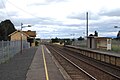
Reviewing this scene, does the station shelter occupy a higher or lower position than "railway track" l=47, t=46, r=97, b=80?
higher

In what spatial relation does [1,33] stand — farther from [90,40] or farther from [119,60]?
[119,60]

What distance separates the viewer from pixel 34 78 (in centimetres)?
1609

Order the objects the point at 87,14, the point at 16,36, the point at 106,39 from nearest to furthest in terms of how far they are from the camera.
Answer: the point at 106,39 < the point at 87,14 < the point at 16,36

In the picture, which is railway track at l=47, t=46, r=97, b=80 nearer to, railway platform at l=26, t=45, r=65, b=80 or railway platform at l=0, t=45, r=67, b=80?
railway platform at l=0, t=45, r=67, b=80

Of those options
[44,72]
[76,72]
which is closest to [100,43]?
[76,72]

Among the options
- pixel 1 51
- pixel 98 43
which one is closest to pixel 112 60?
pixel 1 51

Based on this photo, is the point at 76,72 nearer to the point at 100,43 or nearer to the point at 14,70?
the point at 14,70

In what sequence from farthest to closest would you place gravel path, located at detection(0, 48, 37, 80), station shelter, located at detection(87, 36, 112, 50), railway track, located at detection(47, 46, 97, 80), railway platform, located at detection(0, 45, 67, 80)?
station shelter, located at detection(87, 36, 112, 50) < railway track, located at detection(47, 46, 97, 80) < railway platform, located at detection(0, 45, 67, 80) < gravel path, located at detection(0, 48, 37, 80)

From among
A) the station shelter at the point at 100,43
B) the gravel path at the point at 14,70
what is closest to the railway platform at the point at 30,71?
the gravel path at the point at 14,70

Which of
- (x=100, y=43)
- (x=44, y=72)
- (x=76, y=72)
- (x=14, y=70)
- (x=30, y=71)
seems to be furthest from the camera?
(x=100, y=43)

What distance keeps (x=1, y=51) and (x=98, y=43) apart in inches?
1067

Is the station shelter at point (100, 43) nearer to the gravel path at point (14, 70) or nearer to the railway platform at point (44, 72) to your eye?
the railway platform at point (44, 72)

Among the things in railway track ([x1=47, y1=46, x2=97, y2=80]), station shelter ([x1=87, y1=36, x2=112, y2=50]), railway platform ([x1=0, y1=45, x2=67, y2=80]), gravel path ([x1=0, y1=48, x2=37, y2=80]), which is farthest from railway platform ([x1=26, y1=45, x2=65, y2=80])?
station shelter ([x1=87, y1=36, x2=112, y2=50])

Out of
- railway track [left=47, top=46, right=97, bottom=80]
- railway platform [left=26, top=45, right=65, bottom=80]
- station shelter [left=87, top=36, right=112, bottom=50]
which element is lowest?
railway track [left=47, top=46, right=97, bottom=80]
